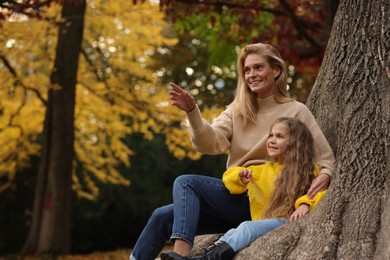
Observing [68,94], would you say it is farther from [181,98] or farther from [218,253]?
[218,253]

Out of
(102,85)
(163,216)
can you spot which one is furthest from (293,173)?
(102,85)

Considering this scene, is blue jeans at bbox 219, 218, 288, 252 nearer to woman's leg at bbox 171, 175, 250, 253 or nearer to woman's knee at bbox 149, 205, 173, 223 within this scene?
woman's leg at bbox 171, 175, 250, 253

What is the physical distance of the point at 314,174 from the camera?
4.51 metres

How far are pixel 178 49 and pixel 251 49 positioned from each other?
1818 centimetres

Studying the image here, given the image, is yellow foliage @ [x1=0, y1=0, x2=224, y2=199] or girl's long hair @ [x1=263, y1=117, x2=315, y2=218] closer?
girl's long hair @ [x1=263, y1=117, x2=315, y2=218]

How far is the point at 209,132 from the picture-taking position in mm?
4566

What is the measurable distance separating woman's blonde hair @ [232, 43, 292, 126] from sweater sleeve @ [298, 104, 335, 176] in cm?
19

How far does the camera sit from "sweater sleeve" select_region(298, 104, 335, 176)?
Answer: 4.47 m

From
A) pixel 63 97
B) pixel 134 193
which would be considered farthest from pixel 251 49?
pixel 134 193

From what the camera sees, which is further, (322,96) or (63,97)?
(63,97)

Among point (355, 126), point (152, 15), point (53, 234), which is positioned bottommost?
point (53, 234)

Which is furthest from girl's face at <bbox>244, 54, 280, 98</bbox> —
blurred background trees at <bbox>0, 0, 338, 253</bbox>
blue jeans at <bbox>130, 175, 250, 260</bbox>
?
blurred background trees at <bbox>0, 0, 338, 253</bbox>

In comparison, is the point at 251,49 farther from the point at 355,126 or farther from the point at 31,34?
the point at 31,34

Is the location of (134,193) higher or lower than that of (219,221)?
lower
